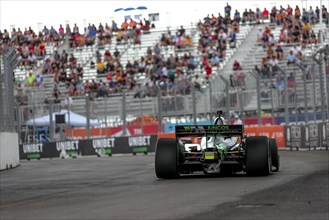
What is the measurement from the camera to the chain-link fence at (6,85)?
22.9m

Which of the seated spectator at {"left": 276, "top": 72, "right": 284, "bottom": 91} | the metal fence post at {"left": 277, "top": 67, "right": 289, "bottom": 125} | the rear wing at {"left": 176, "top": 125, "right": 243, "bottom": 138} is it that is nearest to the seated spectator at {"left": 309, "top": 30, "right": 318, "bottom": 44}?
the metal fence post at {"left": 277, "top": 67, "right": 289, "bottom": 125}

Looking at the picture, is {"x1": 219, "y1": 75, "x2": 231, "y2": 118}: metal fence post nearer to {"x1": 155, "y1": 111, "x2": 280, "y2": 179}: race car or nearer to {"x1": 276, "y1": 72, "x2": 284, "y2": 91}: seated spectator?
{"x1": 276, "y1": 72, "x2": 284, "y2": 91}: seated spectator

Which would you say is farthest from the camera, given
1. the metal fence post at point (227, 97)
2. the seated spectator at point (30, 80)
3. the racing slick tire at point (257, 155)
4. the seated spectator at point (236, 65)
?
the seated spectator at point (30, 80)

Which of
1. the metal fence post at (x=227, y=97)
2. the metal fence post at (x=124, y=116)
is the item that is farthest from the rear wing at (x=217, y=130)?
the metal fence post at (x=124, y=116)

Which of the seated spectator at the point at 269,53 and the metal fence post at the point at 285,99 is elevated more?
the seated spectator at the point at 269,53

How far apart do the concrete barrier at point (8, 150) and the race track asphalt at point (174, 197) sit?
565 centimetres

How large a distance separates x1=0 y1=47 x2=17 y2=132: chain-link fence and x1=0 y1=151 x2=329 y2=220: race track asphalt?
19.6 feet

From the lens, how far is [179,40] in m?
44.8

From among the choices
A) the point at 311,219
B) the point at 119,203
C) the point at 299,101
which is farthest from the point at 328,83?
the point at 311,219

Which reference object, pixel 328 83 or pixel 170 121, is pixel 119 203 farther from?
pixel 170 121

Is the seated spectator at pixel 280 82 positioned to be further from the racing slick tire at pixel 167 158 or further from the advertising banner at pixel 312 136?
the racing slick tire at pixel 167 158

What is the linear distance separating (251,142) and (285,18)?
2957cm

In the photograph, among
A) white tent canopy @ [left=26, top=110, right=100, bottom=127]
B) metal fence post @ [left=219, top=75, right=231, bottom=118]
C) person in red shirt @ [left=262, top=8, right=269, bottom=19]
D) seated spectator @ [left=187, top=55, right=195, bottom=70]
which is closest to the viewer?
metal fence post @ [left=219, top=75, right=231, bottom=118]

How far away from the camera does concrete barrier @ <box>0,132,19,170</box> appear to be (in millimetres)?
22938
